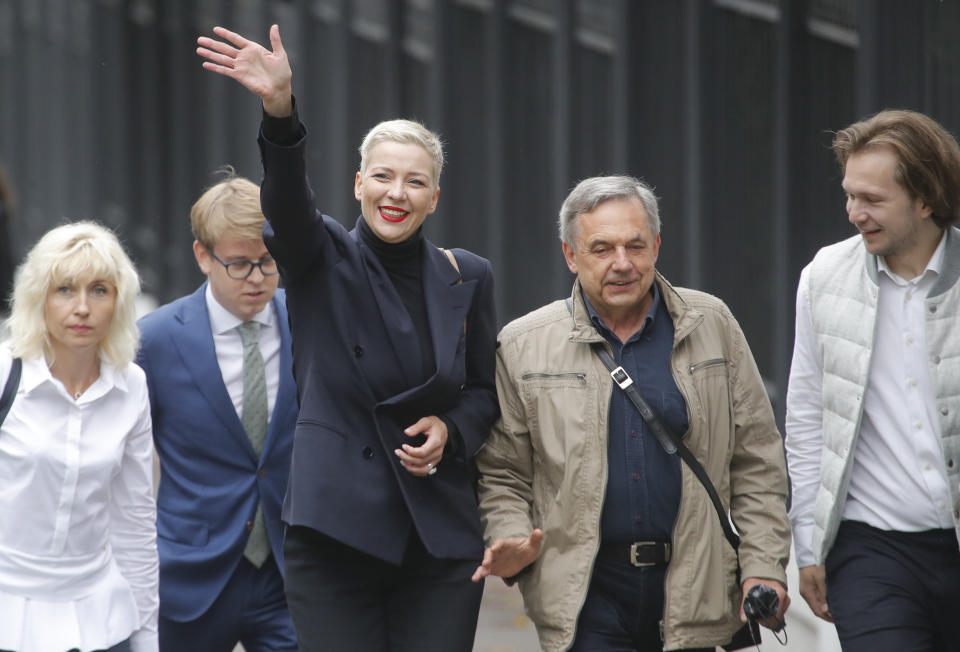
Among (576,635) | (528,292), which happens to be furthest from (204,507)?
(528,292)

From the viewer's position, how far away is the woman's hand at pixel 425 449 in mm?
4227

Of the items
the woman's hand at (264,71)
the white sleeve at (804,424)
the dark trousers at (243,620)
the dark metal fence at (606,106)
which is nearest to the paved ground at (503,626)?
the dark metal fence at (606,106)

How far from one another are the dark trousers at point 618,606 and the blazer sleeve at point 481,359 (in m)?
0.51

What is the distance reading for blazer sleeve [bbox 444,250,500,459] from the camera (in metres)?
4.43

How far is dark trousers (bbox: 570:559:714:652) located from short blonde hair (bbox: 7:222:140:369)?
5.03ft

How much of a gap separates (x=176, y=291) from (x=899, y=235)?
19.1m

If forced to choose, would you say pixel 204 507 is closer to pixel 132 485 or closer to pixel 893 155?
pixel 132 485

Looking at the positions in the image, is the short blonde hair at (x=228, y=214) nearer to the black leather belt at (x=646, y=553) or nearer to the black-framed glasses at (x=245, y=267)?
the black-framed glasses at (x=245, y=267)

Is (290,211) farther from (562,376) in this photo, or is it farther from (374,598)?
(374,598)

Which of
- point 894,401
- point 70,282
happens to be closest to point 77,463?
point 70,282

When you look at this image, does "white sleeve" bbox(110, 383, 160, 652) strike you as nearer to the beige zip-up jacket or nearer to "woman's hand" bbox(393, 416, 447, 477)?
"woman's hand" bbox(393, 416, 447, 477)

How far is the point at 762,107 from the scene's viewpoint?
790cm

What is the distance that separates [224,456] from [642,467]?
4.60 ft

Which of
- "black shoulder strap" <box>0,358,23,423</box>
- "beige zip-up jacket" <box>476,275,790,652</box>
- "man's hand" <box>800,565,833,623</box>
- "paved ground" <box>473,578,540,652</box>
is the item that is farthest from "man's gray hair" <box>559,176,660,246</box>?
"paved ground" <box>473,578,540,652</box>
